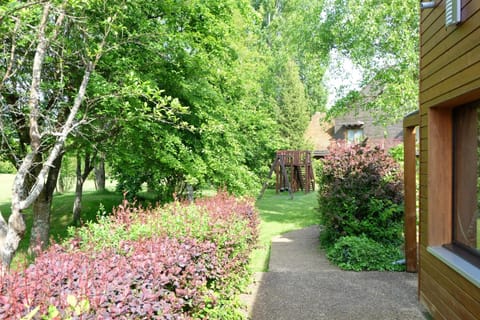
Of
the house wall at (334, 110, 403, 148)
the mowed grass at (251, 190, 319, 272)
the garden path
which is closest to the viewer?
the garden path

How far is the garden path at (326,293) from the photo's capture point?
4035 mm

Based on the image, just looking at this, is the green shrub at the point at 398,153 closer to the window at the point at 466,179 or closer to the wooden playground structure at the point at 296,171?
the window at the point at 466,179

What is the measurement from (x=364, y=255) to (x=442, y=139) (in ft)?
9.09

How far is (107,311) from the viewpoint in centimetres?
186

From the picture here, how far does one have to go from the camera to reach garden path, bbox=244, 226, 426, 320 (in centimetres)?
404

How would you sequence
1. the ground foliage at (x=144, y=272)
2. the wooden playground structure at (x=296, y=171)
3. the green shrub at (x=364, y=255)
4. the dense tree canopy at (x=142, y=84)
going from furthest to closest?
the wooden playground structure at (x=296, y=171) < the green shrub at (x=364, y=255) < the dense tree canopy at (x=142, y=84) < the ground foliage at (x=144, y=272)

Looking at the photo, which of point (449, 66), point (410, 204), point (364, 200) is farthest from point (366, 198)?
point (449, 66)

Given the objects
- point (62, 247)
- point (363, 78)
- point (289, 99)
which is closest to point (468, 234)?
point (62, 247)

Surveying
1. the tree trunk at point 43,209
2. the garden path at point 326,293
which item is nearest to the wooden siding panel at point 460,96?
the garden path at point 326,293

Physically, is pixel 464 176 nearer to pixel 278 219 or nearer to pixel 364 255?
pixel 364 255

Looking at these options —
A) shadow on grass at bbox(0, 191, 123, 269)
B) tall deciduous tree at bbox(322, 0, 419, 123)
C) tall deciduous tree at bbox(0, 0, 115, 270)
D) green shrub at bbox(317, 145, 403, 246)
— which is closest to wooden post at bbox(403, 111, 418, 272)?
green shrub at bbox(317, 145, 403, 246)

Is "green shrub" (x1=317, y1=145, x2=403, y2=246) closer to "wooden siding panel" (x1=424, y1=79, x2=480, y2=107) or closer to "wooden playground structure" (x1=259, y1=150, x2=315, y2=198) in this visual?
"wooden siding panel" (x1=424, y1=79, x2=480, y2=107)

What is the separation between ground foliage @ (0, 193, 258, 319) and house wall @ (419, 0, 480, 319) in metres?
2.14

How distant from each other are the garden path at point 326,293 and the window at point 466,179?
1.13 meters
